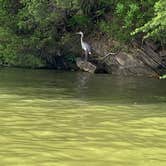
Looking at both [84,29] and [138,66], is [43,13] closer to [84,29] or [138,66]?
[84,29]

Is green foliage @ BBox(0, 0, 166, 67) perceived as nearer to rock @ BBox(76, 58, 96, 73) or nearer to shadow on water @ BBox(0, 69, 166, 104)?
rock @ BBox(76, 58, 96, 73)

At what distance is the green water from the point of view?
8.46 meters

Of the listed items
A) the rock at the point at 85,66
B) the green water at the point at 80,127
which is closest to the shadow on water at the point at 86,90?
the green water at the point at 80,127

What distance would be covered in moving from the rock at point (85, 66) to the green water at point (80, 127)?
11257 millimetres

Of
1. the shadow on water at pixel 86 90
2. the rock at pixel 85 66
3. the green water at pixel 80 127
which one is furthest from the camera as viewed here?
the rock at pixel 85 66

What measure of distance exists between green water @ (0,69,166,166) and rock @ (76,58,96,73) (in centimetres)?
1126

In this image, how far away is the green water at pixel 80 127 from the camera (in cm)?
846

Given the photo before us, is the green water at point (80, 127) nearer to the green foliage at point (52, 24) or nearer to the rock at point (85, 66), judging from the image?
the green foliage at point (52, 24)

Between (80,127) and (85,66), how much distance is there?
19.7 metres

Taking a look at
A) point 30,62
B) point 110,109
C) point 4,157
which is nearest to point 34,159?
point 4,157

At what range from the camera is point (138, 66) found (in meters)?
29.5

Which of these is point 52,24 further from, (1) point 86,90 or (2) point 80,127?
(2) point 80,127

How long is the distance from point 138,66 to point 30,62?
21.0ft

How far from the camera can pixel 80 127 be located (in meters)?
11.0
